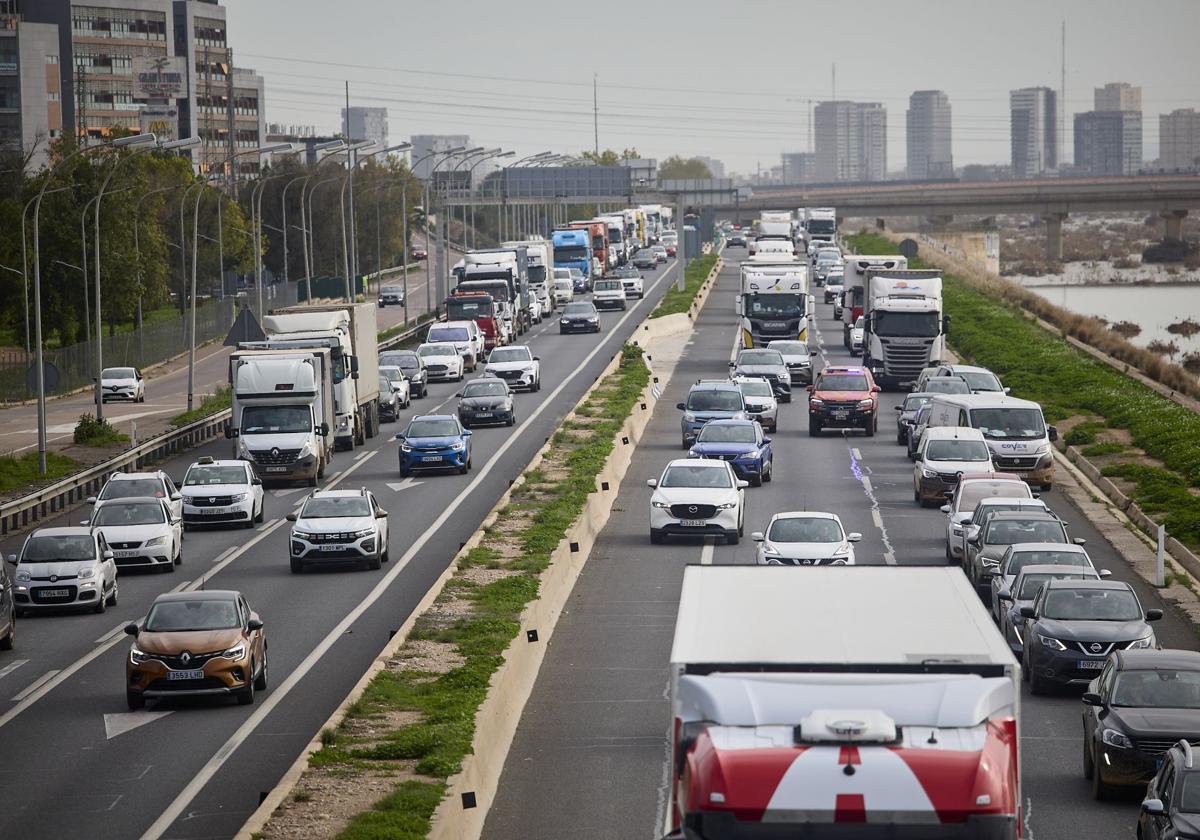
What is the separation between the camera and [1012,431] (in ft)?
149

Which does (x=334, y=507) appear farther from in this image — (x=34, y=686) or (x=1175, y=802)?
(x=1175, y=802)

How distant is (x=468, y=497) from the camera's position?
148 feet

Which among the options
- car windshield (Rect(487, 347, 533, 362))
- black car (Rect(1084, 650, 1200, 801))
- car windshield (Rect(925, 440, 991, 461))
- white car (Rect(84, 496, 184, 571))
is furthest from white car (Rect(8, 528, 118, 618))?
car windshield (Rect(487, 347, 533, 362))

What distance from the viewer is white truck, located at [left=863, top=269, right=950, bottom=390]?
65.7 m

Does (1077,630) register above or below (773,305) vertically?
below

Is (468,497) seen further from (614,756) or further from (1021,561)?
(614,756)

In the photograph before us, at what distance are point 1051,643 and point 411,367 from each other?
47.1m

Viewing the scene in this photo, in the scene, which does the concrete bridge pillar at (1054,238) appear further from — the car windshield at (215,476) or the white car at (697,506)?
the white car at (697,506)

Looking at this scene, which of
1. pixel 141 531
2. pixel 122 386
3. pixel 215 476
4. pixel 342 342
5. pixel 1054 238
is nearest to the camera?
pixel 141 531

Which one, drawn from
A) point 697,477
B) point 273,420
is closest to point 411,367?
point 273,420

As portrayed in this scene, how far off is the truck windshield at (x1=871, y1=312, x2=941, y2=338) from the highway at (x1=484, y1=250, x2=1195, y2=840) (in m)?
12.5

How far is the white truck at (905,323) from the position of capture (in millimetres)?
65688

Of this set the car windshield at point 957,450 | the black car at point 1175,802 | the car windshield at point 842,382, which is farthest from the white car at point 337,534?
the car windshield at point 842,382

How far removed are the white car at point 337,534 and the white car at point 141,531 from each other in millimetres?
2413
